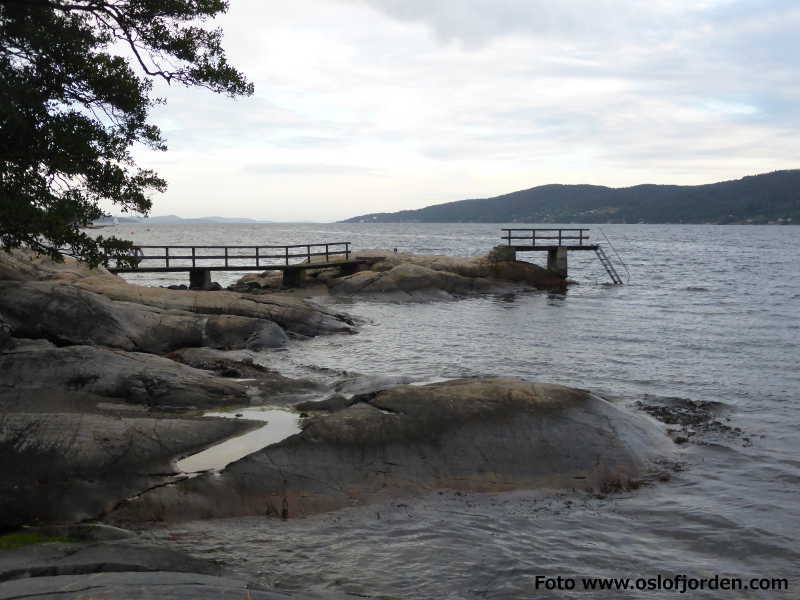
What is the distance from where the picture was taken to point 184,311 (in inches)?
798

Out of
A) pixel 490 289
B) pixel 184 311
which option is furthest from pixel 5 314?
pixel 490 289

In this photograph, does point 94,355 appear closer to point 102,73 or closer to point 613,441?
point 102,73

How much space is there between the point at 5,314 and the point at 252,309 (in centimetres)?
964

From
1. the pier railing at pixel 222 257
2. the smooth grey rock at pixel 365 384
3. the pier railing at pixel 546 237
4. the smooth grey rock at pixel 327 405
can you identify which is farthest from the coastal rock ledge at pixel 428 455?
the pier railing at pixel 546 237

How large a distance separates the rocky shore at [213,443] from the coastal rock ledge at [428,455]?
20 mm

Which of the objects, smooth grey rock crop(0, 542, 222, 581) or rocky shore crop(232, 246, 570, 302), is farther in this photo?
rocky shore crop(232, 246, 570, 302)

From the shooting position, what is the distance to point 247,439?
10.4 metres

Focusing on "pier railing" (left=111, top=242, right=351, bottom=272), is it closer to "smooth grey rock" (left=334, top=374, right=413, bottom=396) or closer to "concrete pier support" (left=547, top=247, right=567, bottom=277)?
"smooth grey rock" (left=334, top=374, right=413, bottom=396)

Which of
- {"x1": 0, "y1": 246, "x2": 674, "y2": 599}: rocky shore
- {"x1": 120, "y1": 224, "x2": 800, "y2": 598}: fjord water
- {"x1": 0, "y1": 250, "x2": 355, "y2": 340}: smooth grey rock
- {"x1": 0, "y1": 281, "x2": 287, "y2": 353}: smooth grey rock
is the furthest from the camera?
{"x1": 0, "y1": 250, "x2": 355, "y2": 340}: smooth grey rock

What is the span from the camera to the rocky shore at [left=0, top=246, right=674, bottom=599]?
8109 millimetres

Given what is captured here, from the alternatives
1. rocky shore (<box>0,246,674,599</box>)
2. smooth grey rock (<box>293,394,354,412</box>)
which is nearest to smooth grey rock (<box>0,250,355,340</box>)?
rocky shore (<box>0,246,674,599</box>)

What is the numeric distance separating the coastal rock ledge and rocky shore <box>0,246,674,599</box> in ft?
0.07

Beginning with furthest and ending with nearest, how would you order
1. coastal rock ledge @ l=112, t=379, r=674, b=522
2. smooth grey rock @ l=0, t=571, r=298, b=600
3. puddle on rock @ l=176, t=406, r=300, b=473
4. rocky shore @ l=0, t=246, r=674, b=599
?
puddle on rock @ l=176, t=406, r=300, b=473, coastal rock ledge @ l=112, t=379, r=674, b=522, rocky shore @ l=0, t=246, r=674, b=599, smooth grey rock @ l=0, t=571, r=298, b=600

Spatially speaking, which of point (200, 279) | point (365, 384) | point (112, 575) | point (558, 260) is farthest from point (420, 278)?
point (112, 575)
